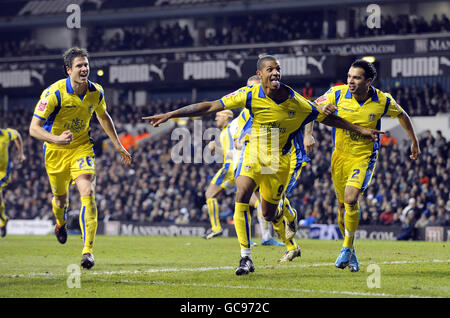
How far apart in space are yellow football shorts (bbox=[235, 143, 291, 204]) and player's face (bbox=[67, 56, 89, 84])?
239cm

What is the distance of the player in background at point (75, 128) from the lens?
9.86 m

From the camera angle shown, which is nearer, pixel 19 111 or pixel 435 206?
pixel 435 206

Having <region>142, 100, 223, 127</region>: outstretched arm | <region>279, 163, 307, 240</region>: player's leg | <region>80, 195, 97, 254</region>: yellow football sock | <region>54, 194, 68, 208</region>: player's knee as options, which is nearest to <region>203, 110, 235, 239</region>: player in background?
<region>279, 163, 307, 240</region>: player's leg

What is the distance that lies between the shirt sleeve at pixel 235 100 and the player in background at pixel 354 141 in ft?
3.70

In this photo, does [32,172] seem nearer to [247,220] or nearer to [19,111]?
[19,111]

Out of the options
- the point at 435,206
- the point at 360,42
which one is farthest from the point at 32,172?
the point at 435,206

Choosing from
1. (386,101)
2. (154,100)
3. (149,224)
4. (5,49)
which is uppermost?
(5,49)

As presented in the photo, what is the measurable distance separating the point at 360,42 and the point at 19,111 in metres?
19.1

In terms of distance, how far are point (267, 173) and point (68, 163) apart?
9.58 ft

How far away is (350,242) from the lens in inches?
381

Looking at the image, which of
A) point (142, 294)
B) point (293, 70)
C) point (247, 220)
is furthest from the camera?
point (293, 70)

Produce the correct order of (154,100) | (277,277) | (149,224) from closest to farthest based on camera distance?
(277,277) → (149,224) → (154,100)

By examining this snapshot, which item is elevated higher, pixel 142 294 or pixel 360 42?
pixel 360 42

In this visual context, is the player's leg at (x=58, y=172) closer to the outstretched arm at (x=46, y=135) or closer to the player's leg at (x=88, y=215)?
the player's leg at (x=88, y=215)
